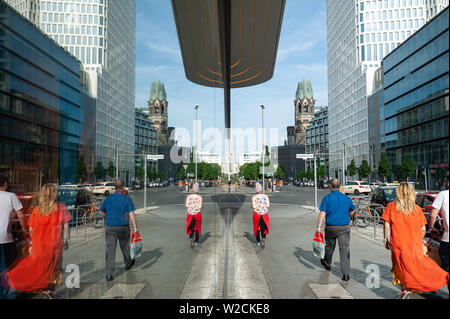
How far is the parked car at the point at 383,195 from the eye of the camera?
1197 cm

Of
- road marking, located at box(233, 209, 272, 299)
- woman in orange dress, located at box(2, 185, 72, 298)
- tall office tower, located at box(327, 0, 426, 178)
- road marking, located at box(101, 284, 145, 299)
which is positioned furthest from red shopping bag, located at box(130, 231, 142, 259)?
tall office tower, located at box(327, 0, 426, 178)

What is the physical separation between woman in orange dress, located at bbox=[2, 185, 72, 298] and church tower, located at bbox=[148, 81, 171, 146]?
1214 mm

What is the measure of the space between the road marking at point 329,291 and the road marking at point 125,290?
7.96 ft

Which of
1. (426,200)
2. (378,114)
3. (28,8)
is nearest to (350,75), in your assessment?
(378,114)

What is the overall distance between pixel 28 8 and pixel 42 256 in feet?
6.88

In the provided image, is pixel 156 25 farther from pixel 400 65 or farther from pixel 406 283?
pixel 406 283

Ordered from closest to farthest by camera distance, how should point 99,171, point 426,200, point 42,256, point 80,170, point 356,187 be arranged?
point 80,170 → point 99,171 → point 42,256 → point 426,200 → point 356,187

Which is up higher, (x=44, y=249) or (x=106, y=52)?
(x=106, y=52)

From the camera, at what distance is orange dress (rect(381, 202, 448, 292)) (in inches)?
149

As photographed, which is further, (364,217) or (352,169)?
(352,169)

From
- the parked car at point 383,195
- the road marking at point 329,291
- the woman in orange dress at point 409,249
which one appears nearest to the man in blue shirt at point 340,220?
the road marking at point 329,291

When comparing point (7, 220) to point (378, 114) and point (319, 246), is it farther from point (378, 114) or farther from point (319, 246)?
point (378, 114)

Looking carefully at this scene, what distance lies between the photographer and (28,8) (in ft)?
6.90
